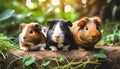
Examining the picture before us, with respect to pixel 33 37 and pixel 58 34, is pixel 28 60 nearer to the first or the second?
pixel 33 37

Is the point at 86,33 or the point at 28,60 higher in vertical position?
the point at 86,33

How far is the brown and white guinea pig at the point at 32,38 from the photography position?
347cm

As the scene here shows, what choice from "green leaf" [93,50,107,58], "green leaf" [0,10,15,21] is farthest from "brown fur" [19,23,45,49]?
"green leaf" [0,10,15,21]

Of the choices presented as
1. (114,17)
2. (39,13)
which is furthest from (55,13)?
(114,17)

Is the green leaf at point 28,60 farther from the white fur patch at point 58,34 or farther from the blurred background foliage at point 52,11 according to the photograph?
the blurred background foliage at point 52,11

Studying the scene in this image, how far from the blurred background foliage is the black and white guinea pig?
181cm

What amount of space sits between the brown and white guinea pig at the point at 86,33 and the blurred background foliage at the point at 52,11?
176 centimetres

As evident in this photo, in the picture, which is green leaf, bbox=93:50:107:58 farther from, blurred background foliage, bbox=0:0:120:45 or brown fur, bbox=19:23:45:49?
blurred background foliage, bbox=0:0:120:45

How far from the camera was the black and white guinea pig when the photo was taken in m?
3.48

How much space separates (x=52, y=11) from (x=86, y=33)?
10.5 ft

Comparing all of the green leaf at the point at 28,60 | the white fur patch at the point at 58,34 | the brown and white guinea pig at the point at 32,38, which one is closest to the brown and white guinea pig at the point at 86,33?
the white fur patch at the point at 58,34

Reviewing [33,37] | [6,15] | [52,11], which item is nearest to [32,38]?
[33,37]

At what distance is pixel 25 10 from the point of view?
6.46m

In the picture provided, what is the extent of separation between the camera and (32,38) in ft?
11.4
